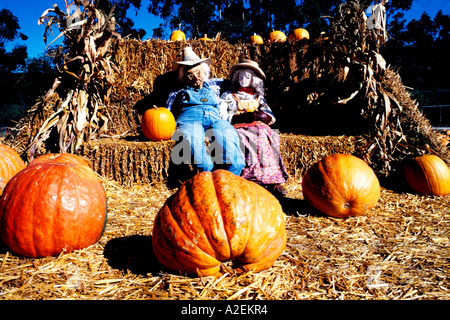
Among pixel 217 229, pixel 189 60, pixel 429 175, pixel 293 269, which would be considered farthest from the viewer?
pixel 189 60

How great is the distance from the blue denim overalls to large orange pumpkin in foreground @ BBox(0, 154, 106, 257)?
1.71 m

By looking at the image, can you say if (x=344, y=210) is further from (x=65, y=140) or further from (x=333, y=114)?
(x=65, y=140)

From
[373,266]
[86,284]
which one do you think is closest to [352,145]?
[373,266]

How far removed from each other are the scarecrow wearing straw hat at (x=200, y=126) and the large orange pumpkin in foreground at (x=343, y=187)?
1.09 meters

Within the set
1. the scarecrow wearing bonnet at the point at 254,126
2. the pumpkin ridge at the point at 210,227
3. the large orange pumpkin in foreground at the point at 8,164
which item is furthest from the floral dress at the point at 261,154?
the large orange pumpkin in foreground at the point at 8,164

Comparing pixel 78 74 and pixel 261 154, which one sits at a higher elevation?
pixel 78 74

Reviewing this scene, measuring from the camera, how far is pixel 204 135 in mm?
3809

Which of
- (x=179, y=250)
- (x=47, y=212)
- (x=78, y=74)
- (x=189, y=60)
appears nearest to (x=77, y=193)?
(x=47, y=212)

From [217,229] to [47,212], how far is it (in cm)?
117

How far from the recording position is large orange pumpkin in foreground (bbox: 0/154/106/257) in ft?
5.80

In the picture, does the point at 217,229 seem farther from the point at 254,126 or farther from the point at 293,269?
the point at 254,126

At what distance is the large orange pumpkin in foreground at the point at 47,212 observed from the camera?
5.80 ft

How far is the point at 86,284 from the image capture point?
62.0 inches

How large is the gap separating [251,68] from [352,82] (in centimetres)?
163
